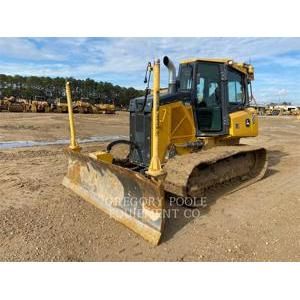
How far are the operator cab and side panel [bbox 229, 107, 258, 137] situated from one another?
0.12 meters

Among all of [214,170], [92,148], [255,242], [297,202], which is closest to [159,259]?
[255,242]

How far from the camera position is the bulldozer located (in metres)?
4.37

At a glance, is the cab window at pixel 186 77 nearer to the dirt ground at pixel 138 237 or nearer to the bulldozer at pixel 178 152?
the bulldozer at pixel 178 152

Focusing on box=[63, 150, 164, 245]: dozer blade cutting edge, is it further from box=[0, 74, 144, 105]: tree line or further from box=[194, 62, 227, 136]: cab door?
box=[0, 74, 144, 105]: tree line

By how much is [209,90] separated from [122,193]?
3.02 m

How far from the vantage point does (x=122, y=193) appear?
4758 millimetres

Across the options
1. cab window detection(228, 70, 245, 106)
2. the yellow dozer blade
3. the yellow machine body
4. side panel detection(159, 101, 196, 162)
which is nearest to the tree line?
cab window detection(228, 70, 245, 106)

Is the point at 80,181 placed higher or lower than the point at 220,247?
higher

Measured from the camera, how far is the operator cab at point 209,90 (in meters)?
6.25

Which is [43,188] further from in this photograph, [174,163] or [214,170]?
[214,170]

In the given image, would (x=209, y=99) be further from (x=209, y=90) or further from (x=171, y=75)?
(x=171, y=75)

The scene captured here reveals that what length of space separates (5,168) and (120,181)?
4.34 m

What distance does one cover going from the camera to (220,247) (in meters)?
3.95

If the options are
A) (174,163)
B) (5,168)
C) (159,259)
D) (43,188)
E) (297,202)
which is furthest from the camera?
(5,168)
